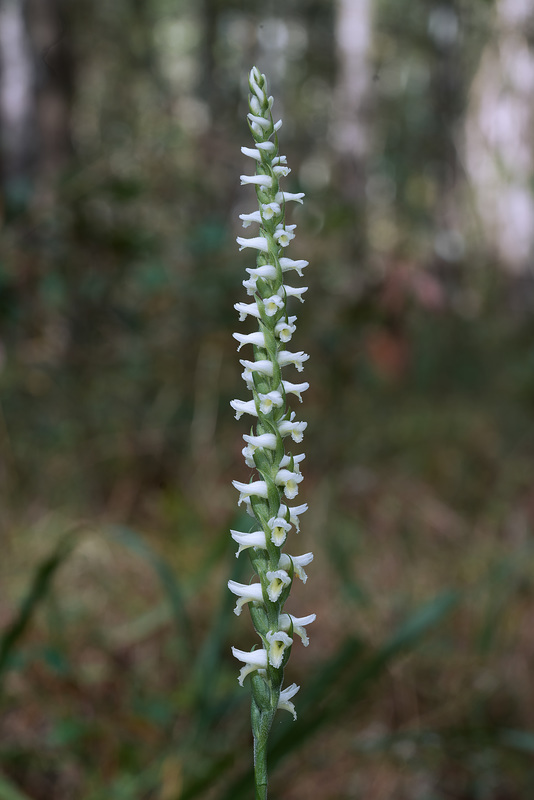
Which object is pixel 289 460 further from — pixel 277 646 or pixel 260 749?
pixel 260 749

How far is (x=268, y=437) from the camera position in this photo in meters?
1.21

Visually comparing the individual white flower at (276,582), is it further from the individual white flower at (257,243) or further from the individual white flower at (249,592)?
the individual white flower at (257,243)

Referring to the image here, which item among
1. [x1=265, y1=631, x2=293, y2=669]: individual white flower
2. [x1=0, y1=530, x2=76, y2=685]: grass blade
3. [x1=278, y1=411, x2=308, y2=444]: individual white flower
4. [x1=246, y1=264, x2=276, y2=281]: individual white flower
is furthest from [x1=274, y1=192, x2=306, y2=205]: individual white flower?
[x1=0, y1=530, x2=76, y2=685]: grass blade

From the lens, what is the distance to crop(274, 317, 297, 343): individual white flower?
1196 millimetres

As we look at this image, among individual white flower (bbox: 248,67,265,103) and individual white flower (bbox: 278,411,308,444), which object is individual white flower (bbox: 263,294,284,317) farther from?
individual white flower (bbox: 248,67,265,103)

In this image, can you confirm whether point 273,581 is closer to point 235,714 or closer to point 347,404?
point 235,714

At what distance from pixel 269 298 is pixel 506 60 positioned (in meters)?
7.89

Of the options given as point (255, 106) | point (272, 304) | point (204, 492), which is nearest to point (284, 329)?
point (272, 304)

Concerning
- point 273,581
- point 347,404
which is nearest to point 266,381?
point 273,581

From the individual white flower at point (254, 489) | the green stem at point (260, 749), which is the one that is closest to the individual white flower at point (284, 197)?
the individual white flower at point (254, 489)

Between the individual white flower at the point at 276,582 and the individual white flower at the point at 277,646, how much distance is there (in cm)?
5

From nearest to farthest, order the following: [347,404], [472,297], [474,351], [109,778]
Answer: [109,778]
[347,404]
[474,351]
[472,297]

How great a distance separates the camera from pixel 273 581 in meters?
1.16

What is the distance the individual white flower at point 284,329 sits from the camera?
120 centimetres
